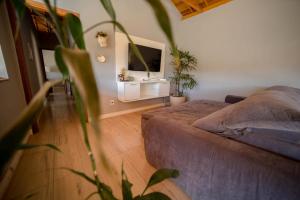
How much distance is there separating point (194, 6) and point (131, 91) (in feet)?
7.99

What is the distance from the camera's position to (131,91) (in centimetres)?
272

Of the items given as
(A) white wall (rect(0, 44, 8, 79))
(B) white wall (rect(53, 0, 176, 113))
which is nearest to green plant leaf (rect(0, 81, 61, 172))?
(A) white wall (rect(0, 44, 8, 79))

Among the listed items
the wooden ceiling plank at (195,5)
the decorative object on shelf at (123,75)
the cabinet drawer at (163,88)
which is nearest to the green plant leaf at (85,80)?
the decorative object on shelf at (123,75)

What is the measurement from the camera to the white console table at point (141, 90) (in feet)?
8.66

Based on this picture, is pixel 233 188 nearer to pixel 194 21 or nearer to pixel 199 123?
pixel 199 123

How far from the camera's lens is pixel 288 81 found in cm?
221

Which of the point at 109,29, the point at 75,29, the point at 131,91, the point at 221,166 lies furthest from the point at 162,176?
the point at 109,29

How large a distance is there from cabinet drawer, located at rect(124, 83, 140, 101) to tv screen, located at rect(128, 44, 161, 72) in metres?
0.42

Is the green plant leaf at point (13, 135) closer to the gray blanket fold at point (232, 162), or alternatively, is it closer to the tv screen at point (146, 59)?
the gray blanket fold at point (232, 162)

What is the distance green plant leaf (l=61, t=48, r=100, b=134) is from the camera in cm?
19

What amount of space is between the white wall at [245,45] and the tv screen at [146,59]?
988 millimetres

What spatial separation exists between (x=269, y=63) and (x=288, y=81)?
42 centimetres

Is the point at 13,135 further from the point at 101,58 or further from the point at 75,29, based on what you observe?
the point at 101,58

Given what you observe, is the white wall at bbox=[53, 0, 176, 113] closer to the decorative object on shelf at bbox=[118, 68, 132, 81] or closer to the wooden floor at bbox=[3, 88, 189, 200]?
the decorative object on shelf at bbox=[118, 68, 132, 81]
